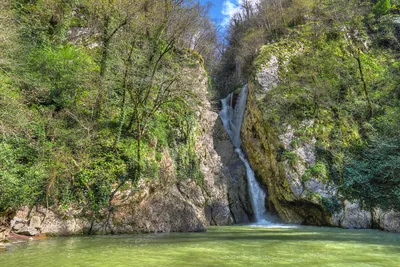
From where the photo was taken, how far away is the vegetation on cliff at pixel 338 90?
1664 cm

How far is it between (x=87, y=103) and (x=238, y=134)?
575 inches

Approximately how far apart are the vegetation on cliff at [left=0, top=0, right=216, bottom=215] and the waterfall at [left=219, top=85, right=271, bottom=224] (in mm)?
5132

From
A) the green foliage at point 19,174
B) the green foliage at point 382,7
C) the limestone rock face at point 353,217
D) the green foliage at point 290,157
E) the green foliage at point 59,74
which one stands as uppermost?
the green foliage at point 382,7

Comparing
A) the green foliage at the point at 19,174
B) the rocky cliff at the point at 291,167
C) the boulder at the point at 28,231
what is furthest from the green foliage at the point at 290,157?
the boulder at the point at 28,231

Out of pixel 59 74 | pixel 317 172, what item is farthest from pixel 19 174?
pixel 317 172

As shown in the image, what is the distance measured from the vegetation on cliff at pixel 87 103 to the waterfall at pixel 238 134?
513 cm

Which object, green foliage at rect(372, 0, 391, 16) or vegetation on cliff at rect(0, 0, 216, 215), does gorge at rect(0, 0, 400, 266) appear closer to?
vegetation on cliff at rect(0, 0, 216, 215)

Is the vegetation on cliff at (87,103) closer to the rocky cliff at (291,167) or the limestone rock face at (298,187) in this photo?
the limestone rock face at (298,187)

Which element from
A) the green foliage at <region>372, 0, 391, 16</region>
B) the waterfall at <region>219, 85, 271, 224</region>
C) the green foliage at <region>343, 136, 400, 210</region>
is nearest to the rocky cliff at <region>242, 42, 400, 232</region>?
the green foliage at <region>343, 136, 400, 210</region>

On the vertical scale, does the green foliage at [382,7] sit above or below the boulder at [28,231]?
above

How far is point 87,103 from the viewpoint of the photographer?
1448 cm

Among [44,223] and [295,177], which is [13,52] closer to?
[44,223]

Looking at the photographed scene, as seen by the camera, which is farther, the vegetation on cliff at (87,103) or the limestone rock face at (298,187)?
the limestone rock face at (298,187)

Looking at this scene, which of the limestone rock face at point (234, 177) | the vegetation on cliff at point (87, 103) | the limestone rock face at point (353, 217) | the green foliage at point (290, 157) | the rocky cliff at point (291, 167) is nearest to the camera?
the vegetation on cliff at point (87, 103)
